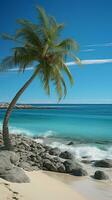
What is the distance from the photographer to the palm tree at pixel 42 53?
16.8 meters

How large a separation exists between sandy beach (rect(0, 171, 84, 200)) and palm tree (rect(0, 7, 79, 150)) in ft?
16.1

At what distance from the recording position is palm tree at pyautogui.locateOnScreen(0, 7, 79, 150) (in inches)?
660

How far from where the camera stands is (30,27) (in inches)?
687

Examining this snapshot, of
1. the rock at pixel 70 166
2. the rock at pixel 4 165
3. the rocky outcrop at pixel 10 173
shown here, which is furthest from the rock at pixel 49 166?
the rocky outcrop at pixel 10 173

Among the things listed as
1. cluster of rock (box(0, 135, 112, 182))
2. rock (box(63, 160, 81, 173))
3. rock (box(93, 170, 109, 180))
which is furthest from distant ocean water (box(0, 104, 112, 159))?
rock (box(93, 170, 109, 180))

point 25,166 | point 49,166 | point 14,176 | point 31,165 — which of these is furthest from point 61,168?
point 14,176

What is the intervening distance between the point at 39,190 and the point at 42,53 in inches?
302

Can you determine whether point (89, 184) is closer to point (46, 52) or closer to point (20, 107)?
point (46, 52)

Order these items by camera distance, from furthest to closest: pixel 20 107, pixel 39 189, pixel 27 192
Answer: pixel 20 107, pixel 39 189, pixel 27 192

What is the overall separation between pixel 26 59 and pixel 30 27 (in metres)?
1.62

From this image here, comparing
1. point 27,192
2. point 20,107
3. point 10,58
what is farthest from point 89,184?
point 20,107

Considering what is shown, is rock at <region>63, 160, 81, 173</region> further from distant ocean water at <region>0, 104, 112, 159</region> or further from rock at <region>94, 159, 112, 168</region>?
distant ocean water at <region>0, 104, 112, 159</region>

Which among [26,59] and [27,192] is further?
[26,59]

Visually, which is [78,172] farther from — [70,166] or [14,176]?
[14,176]
